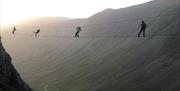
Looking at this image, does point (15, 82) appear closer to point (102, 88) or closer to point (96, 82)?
point (102, 88)

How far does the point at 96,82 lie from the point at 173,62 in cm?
3937

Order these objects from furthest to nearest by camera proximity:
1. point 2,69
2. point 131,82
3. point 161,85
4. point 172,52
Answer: point 172,52, point 131,82, point 161,85, point 2,69

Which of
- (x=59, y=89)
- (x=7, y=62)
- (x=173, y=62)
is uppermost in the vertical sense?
(x=7, y=62)

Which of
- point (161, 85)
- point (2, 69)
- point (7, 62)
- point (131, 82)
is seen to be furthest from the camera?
point (131, 82)

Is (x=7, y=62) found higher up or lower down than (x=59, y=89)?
higher up

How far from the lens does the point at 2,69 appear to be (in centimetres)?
7844

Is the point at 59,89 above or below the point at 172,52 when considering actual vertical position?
below

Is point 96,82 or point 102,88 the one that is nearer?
point 102,88

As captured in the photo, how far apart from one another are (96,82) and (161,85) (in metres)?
42.0

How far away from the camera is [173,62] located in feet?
574

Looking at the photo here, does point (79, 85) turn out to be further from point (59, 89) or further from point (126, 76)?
point (126, 76)

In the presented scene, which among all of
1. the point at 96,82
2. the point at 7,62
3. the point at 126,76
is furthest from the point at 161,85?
the point at 7,62

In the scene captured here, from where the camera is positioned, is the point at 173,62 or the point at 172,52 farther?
the point at 172,52

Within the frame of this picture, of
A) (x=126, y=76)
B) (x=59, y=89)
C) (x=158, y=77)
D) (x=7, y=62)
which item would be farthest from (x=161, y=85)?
(x=7, y=62)
